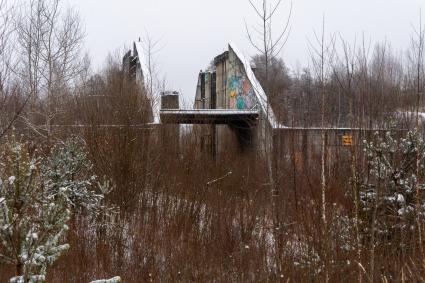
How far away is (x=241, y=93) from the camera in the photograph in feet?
62.1

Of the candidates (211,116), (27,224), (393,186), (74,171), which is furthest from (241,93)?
(27,224)

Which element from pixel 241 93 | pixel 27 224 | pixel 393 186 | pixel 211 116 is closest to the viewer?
pixel 27 224

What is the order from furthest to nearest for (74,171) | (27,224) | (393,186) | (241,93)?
(241,93) < (74,171) < (393,186) < (27,224)

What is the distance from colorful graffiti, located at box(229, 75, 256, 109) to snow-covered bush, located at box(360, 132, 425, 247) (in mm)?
11852

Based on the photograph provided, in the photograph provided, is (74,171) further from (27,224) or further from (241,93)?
(241,93)

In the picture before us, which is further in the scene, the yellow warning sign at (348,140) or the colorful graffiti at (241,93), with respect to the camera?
the colorful graffiti at (241,93)

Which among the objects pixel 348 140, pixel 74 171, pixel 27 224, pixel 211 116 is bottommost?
pixel 74 171

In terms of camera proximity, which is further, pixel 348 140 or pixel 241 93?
pixel 241 93

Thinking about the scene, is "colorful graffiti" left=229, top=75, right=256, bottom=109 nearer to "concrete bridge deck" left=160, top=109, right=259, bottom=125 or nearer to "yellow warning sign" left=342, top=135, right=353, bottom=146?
"concrete bridge deck" left=160, top=109, right=259, bottom=125

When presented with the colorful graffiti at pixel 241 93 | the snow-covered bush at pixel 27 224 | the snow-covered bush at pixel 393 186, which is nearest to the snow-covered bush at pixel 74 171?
the snow-covered bush at pixel 27 224

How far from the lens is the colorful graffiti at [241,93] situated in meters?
17.9

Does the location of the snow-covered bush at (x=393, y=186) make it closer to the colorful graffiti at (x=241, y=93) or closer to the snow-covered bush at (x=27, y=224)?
the snow-covered bush at (x=27, y=224)

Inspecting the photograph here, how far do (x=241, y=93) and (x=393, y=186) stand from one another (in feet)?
45.1

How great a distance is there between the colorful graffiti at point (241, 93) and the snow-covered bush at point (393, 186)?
38.9 feet
